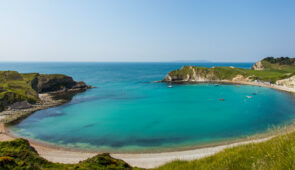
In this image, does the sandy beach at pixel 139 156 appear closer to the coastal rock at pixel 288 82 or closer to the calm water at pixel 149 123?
the calm water at pixel 149 123

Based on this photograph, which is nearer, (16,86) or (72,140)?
(72,140)

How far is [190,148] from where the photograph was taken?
32781mm

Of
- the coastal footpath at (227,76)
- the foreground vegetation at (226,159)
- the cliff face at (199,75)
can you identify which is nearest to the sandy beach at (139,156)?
the foreground vegetation at (226,159)

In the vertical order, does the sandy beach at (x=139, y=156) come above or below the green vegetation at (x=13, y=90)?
below

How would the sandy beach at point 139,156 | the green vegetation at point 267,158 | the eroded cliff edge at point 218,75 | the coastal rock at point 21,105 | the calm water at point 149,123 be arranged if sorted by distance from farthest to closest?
the eroded cliff edge at point 218,75
the coastal rock at point 21,105
the calm water at point 149,123
the sandy beach at point 139,156
the green vegetation at point 267,158

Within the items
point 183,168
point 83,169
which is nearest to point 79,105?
point 83,169

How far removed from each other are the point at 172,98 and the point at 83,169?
71400mm

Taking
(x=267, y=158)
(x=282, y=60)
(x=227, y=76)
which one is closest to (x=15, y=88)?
(x=267, y=158)

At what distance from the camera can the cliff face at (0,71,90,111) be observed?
59.3m

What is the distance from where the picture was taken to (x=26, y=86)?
2940 inches

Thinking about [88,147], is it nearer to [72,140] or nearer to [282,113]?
[72,140]

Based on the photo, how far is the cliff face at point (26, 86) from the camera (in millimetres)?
59272

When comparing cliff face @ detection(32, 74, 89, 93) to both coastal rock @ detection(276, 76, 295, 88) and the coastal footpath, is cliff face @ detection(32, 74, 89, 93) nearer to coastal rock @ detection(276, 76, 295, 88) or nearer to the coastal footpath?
the coastal footpath

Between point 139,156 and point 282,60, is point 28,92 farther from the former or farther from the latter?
point 282,60
